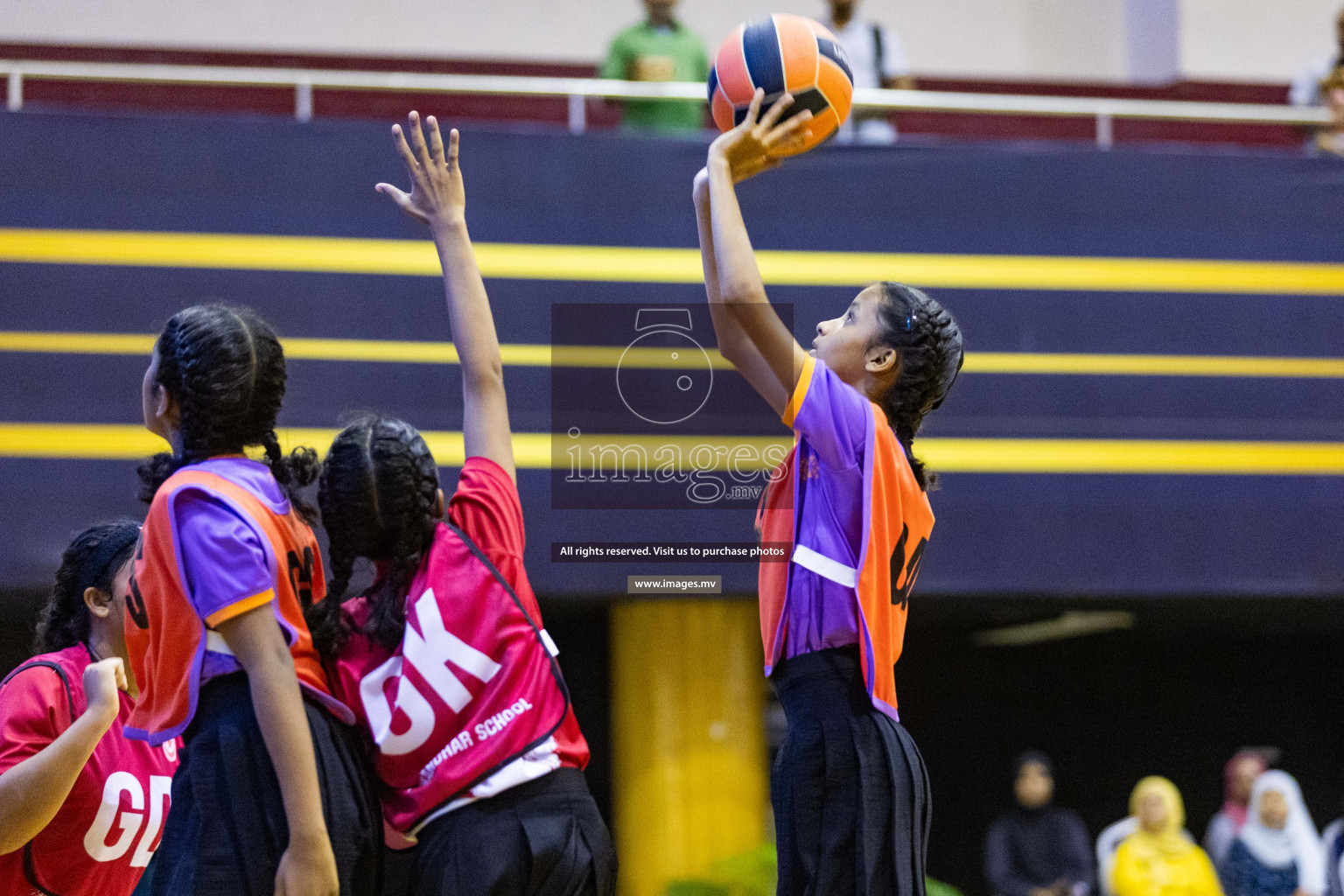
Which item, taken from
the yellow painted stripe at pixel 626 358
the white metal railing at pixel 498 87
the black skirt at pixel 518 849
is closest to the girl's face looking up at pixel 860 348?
the black skirt at pixel 518 849

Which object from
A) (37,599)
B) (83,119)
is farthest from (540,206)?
(37,599)

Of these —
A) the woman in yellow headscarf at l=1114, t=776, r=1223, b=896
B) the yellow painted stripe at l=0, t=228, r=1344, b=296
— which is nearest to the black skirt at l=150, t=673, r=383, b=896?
the yellow painted stripe at l=0, t=228, r=1344, b=296

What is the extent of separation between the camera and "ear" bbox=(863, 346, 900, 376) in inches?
101

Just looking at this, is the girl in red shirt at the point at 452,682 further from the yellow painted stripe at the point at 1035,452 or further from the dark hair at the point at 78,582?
the yellow painted stripe at the point at 1035,452

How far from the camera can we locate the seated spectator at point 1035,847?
706 cm

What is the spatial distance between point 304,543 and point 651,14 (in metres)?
4.55

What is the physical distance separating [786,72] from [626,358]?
9.94 ft

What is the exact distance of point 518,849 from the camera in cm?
211

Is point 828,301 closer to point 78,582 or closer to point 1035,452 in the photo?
point 1035,452

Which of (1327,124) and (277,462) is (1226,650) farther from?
(277,462)

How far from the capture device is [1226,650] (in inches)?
366

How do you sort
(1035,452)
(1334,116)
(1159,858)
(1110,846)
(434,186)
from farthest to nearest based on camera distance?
(1110,846) → (1159,858) → (1334,116) → (1035,452) → (434,186)

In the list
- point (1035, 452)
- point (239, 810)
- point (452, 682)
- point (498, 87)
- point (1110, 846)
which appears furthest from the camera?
point (1110, 846)

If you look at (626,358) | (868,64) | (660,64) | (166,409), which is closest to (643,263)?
(626,358)
